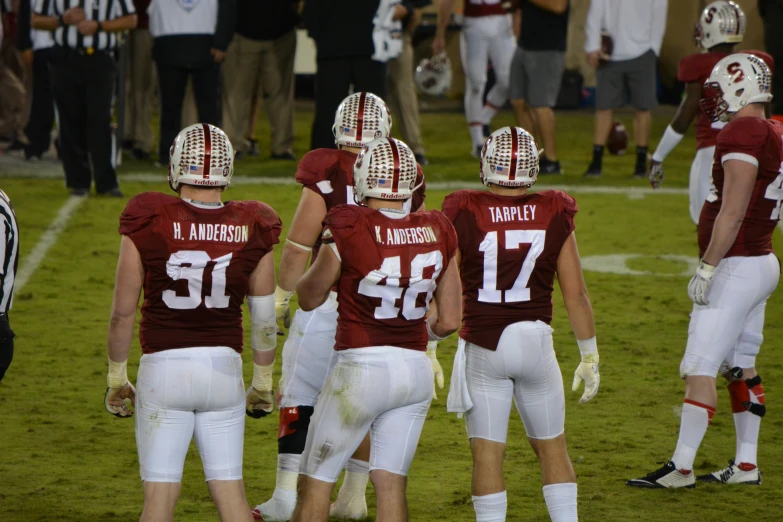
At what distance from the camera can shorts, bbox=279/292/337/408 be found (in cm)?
483

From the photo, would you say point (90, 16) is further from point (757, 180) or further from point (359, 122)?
point (757, 180)

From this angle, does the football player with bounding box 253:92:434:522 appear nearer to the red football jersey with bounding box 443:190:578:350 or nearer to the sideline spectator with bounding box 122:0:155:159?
the red football jersey with bounding box 443:190:578:350

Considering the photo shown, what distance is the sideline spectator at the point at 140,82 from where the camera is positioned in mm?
13062

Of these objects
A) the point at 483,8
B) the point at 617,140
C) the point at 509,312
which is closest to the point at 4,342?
the point at 509,312

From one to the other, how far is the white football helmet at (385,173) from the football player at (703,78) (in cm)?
327

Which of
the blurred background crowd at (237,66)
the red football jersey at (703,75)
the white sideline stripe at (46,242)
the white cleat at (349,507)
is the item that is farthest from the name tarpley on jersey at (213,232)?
the blurred background crowd at (237,66)

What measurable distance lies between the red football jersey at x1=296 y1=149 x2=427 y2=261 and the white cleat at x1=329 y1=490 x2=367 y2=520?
1.19 metres

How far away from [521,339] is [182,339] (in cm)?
123

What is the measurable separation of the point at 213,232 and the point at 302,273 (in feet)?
2.88

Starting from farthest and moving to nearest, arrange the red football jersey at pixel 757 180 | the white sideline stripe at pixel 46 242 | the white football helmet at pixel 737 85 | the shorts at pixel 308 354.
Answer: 1. the white sideline stripe at pixel 46 242
2. the white football helmet at pixel 737 85
3. the red football jersey at pixel 757 180
4. the shorts at pixel 308 354

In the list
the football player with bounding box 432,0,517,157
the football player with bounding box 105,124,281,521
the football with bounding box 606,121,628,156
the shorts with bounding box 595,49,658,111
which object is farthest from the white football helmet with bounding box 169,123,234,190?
the football with bounding box 606,121,628,156

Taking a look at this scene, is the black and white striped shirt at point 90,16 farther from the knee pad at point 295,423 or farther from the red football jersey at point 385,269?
the red football jersey at point 385,269

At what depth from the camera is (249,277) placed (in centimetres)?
425

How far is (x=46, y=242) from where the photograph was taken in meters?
9.95
